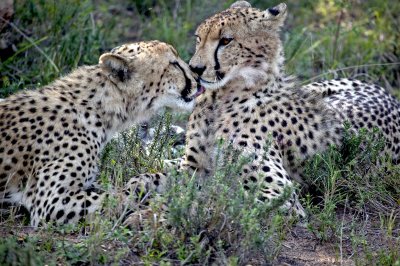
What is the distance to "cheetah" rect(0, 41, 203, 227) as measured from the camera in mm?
4203

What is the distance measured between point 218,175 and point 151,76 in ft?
3.35

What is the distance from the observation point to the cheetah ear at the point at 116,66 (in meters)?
4.46

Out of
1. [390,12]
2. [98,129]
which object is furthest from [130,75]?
[390,12]

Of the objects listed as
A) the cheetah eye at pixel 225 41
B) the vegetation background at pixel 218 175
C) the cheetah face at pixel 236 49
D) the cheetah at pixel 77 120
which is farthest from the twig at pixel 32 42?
the cheetah eye at pixel 225 41

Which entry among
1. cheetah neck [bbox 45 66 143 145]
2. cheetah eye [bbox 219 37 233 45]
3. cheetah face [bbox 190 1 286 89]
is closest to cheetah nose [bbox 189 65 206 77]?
cheetah face [bbox 190 1 286 89]

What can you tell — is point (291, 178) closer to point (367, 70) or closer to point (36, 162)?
point (36, 162)

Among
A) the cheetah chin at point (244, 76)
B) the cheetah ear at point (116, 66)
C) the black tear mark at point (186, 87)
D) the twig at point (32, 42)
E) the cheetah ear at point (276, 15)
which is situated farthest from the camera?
the twig at point (32, 42)

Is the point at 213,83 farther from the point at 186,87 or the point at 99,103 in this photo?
the point at 99,103

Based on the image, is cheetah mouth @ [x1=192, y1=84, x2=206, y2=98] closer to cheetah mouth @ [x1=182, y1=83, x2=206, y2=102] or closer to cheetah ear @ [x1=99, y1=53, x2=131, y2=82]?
cheetah mouth @ [x1=182, y1=83, x2=206, y2=102]

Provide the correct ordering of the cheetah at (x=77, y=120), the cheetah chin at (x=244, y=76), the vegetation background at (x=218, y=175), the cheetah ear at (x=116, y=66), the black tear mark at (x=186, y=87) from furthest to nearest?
the cheetah chin at (x=244, y=76), the black tear mark at (x=186, y=87), the cheetah ear at (x=116, y=66), the cheetah at (x=77, y=120), the vegetation background at (x=218, y=175)

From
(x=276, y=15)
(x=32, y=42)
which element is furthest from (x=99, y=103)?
(x=32, y=42)

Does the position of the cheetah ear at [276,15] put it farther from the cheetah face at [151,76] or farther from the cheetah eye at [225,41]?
the cheetah face at [151,76]

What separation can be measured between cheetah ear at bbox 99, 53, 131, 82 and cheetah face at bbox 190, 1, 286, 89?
0.41 meters

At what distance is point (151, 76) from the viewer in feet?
15.1
